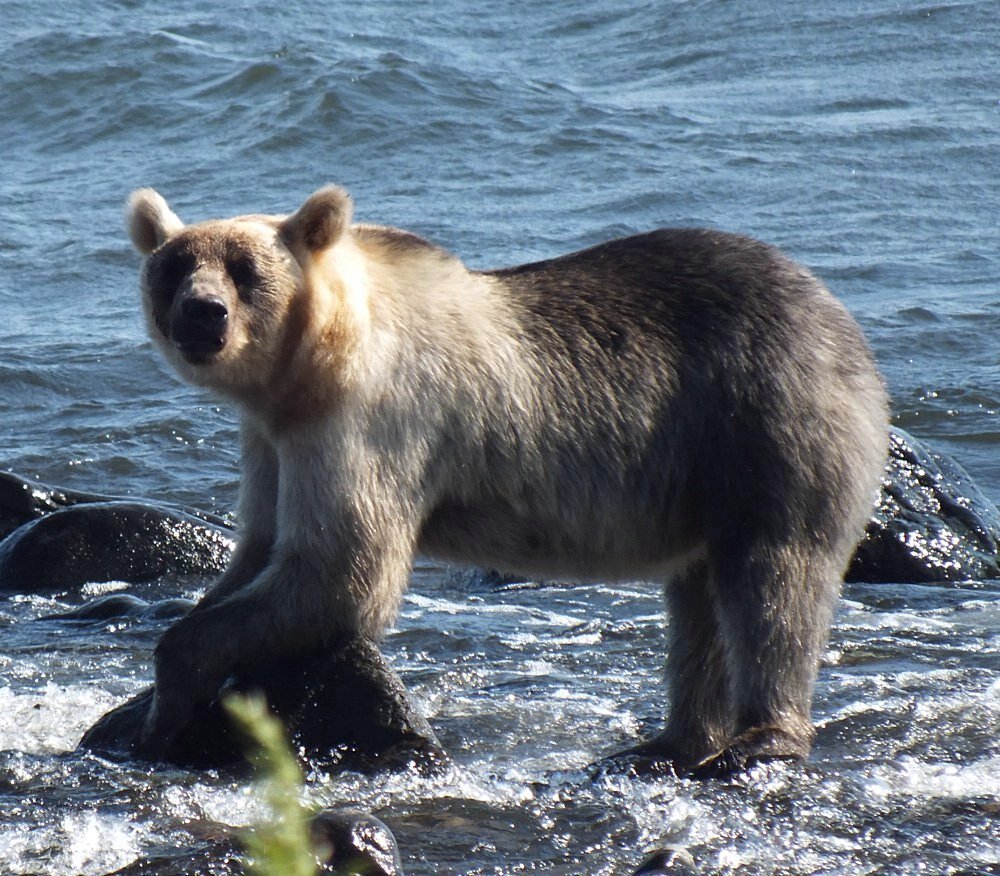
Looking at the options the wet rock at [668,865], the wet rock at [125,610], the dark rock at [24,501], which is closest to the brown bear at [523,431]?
the wet rock at [668,865]

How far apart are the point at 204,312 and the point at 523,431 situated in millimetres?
1067

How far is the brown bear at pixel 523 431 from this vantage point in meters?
5.01

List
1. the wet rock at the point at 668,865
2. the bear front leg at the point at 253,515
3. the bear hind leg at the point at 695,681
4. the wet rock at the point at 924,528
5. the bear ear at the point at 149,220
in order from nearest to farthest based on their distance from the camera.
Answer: the wet rock at the point at 668,865 < the bear ear at the point at 149,220 < the bear front leg at the point at 253,515 < the bear hind leg at the point at 695,681 < the wet rock at the point at 924,528

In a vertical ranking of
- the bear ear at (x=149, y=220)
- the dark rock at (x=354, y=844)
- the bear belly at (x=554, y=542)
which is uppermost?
the bear ear at (x=149, y=220)

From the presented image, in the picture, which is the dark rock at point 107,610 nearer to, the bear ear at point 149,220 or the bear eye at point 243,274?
the bear ear at point 149,220

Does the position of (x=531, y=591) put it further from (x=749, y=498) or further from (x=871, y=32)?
(x=871, y=32)

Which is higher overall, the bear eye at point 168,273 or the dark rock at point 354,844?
the bear eye at point 168,273

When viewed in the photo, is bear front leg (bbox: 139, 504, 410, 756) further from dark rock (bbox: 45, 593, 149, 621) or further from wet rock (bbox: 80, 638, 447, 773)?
dark rock (bbox: 45, 593, 149, 621)

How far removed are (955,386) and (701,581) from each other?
533 centimetres

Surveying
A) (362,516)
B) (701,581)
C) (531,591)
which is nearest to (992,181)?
(531,591)

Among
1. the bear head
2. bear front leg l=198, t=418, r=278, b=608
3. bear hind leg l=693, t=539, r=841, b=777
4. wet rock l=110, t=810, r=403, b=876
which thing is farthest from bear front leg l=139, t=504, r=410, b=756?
bear hind leg l=693, t=539, r=841, b=777

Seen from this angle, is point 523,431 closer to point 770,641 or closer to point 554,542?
point 554,542

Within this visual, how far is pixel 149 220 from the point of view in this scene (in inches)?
208

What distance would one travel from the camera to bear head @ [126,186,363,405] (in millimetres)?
4914
